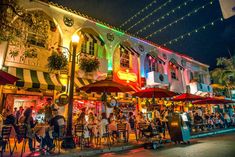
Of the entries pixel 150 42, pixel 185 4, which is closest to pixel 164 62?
pixel 150 42

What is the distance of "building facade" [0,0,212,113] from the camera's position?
996cm

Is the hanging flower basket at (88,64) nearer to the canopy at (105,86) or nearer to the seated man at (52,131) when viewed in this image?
the canopy at (105,86)

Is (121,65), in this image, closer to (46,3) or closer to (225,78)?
(46,3)

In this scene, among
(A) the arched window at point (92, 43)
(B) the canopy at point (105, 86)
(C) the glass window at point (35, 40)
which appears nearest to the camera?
(B) the canopy at point (105, 86)

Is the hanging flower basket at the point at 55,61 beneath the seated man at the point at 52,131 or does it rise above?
above

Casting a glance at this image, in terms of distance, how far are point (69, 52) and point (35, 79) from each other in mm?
2525

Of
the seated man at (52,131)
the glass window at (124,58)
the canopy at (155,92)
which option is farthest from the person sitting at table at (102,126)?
the glass window at (124,58)

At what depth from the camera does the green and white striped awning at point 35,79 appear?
9711mm

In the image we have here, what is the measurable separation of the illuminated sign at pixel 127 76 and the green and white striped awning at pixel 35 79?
18.9 ft

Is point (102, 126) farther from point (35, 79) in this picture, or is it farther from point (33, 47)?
point (33, 47)

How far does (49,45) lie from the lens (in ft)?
40.9

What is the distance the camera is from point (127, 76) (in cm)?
1616

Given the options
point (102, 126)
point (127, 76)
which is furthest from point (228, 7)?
point (127, 76)

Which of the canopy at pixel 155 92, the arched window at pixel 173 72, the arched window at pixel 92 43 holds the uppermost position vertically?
the arched window at pixel 92 43
